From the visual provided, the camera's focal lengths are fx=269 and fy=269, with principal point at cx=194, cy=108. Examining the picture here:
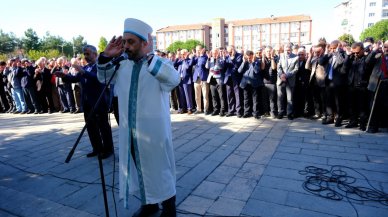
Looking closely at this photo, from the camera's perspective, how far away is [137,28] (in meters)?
2.60

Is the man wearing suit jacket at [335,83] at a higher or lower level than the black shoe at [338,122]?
higher

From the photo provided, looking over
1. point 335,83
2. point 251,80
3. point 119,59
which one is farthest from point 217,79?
point 119,59

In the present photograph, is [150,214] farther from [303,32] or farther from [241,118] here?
[303,32]

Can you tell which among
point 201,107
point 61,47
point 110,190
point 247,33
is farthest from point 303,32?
point 110,190

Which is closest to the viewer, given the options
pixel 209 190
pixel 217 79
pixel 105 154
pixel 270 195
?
pixel 270 195

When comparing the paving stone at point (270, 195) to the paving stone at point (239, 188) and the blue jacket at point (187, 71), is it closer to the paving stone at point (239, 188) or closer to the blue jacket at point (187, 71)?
the paving stone at point (239, 188)

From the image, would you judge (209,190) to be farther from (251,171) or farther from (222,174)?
(251,171)

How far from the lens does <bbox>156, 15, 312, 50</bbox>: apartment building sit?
8569 centimetres

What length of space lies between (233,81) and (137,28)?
5.72 meters

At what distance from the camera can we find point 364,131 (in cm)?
616

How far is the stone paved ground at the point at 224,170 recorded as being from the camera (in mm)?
3178

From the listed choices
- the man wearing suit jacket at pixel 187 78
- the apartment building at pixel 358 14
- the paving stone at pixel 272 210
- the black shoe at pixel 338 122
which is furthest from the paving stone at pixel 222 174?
the apartment building at pixel 358 14

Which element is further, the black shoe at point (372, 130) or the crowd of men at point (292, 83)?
the crowd of men at point (292, 83)

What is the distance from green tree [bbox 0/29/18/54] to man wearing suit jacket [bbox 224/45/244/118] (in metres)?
79.8
